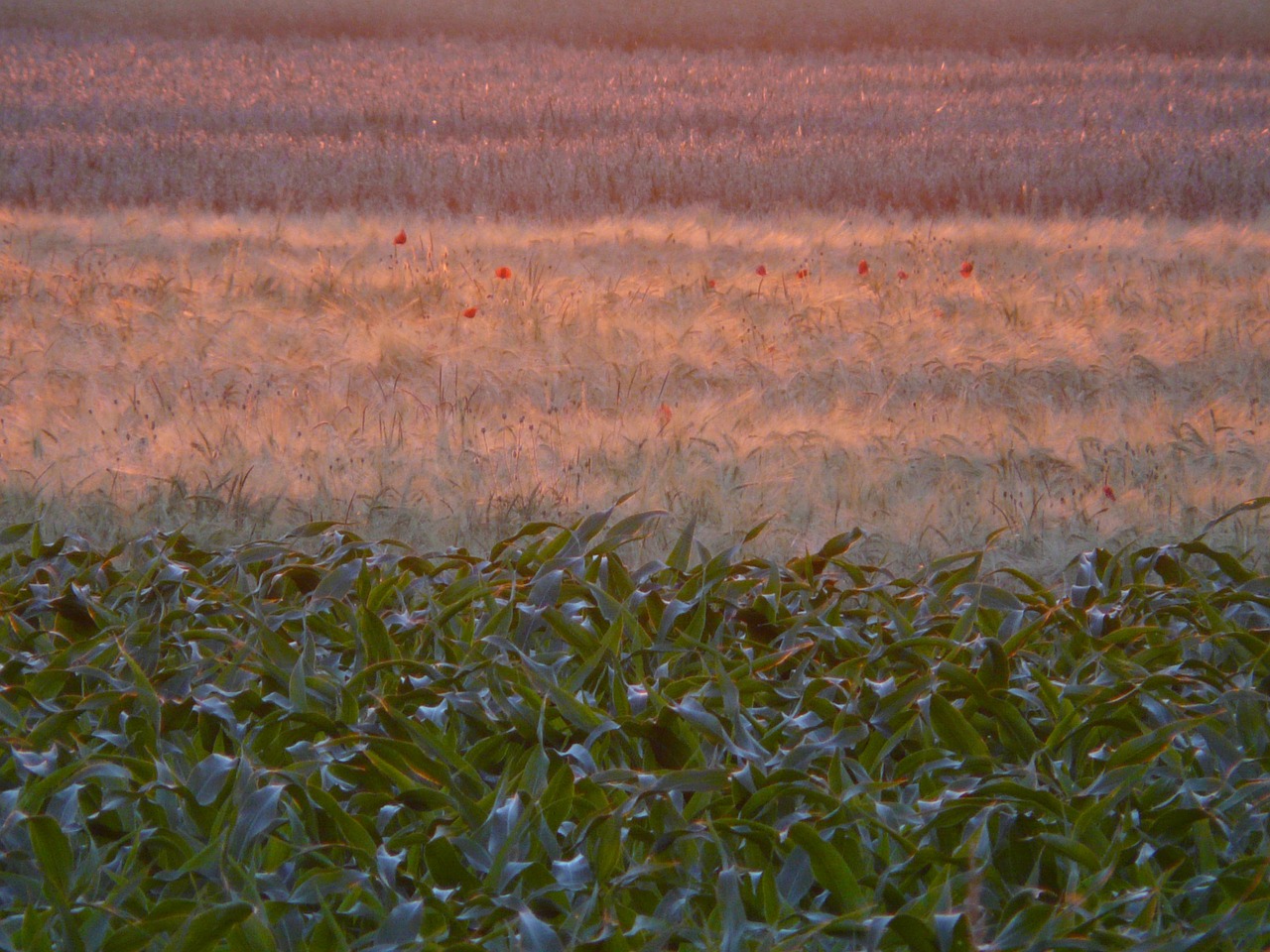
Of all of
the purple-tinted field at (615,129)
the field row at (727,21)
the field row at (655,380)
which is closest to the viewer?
the field row at (655,380)

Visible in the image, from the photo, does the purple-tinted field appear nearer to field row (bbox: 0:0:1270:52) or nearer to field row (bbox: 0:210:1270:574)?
field row (bbox: 0:0:1270:52)

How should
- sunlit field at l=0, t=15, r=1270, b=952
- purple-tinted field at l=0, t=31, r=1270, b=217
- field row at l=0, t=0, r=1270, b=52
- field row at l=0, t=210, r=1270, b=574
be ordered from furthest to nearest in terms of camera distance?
field row at l=0, t=0, r=1270, b=52, purple-tinted field at l=0, t=31, r=1270, b=217, field row at l=0, t=210, r=1270, b=574, sunlit field at l=0, t=15, r=1270, b=952

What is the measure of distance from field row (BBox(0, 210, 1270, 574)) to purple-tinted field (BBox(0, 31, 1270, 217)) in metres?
0.74

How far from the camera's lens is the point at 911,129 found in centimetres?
490

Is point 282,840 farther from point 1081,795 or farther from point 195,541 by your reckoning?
point 195,541

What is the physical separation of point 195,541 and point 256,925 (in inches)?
35.2

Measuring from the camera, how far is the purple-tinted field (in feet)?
13.1

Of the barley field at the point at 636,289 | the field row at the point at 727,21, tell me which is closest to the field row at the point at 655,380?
the barley field at the point at 636,289

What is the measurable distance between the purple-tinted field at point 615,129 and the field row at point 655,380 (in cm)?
74

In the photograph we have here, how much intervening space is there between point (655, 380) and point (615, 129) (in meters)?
3.23

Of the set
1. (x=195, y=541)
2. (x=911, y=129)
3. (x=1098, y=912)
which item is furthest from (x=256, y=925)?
(x=911, y=129)

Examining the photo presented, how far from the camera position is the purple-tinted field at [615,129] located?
4008mm

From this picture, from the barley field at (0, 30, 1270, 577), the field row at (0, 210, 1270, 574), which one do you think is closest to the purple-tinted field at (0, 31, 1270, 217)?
the barley field at (0, 30, 1270, 577)

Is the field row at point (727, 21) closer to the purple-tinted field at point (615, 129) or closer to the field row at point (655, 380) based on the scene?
the purple-tinted field at point (615, 129)
